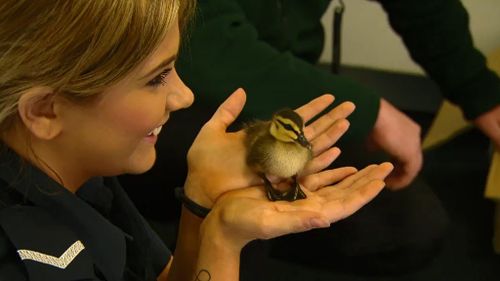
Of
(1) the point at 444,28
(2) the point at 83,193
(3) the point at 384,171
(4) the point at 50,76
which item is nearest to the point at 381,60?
(1) the point at 444,28

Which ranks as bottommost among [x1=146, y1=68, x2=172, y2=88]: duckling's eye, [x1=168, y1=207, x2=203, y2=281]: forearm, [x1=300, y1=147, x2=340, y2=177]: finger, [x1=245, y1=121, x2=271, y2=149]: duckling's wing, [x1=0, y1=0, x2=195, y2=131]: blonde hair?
[x1=168, y1=207, x2=203, y2=281]: forearm

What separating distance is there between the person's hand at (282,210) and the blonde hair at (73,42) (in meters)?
0.29

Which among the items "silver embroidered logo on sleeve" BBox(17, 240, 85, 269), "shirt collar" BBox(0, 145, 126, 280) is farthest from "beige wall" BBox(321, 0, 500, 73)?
"silver embroidered logo on sleeve" BBox(17, 240, 85, 269)

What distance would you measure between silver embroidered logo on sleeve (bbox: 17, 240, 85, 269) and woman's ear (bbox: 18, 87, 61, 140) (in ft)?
0.47

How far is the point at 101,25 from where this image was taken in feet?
2.29

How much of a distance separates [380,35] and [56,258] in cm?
196

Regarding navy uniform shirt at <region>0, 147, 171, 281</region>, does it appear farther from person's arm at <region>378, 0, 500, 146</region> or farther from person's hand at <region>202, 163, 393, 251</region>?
person's arm at <region>378, 0, 500, 146</region>

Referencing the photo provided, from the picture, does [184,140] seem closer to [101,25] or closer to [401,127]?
[401,127]

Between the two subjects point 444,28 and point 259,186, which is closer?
point 259,186

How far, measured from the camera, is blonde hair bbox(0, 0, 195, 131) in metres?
0.68

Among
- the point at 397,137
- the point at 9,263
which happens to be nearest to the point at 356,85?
the point at 397,137

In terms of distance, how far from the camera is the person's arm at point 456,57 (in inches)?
58.3

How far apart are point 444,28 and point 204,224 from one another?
0.85 metres

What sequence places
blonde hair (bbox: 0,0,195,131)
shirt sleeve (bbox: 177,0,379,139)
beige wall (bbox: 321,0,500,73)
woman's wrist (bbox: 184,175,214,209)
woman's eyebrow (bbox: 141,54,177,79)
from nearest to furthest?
blonde hair (bbox: 0,0,195,131) < woman's eyebrow (bbox: 141,54,177,79) < woman's wrist (bbox: 184,175,214,209) < shirt sleeve (bbox: 177,0,379,139) < beige wall (bbox: 321,0,500,73)
